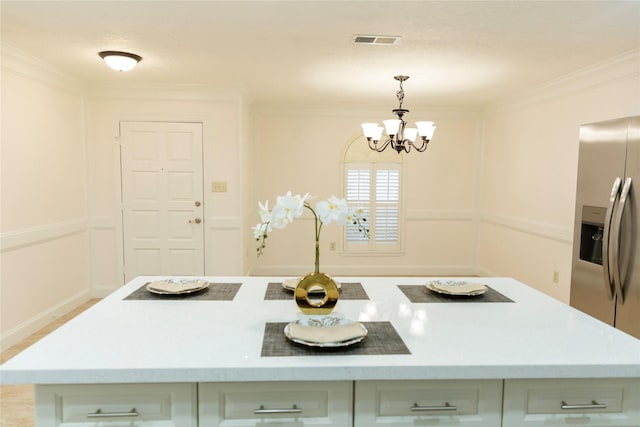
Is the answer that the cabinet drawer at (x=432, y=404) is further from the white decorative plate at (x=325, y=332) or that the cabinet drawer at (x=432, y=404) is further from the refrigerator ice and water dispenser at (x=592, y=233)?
the refrigerator ice and water dispenser at (x=592, y=233)

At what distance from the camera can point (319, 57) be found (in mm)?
3529

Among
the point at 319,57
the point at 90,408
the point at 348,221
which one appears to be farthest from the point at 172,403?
the point at 319,57

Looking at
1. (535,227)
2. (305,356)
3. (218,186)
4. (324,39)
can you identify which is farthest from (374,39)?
(535,227)

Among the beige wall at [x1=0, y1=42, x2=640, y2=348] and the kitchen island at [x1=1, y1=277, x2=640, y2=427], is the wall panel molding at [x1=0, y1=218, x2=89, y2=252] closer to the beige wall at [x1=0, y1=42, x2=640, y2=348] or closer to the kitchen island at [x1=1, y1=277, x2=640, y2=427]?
the beige wall at [x1=0, y1=42, x2=640, y2=348]

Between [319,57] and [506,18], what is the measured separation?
56.4 inches

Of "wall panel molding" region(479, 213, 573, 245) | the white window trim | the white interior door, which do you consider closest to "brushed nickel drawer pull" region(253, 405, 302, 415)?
"wall panel molding" region(479, 213, 573, 245)

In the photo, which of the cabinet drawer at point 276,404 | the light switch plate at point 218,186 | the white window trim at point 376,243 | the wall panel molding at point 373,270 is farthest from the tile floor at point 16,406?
the white window trim at point 376,243

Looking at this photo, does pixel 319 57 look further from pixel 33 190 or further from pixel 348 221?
pixel 33 190

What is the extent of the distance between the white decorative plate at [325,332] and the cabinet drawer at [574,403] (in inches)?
19.2

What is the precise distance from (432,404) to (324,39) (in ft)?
8.19

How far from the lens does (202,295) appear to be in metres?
2.00

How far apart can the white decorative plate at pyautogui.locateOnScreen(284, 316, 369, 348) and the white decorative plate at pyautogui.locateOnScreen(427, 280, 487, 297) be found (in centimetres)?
66

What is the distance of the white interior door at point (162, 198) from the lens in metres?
4.82

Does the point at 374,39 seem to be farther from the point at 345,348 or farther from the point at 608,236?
the point at 345,348
